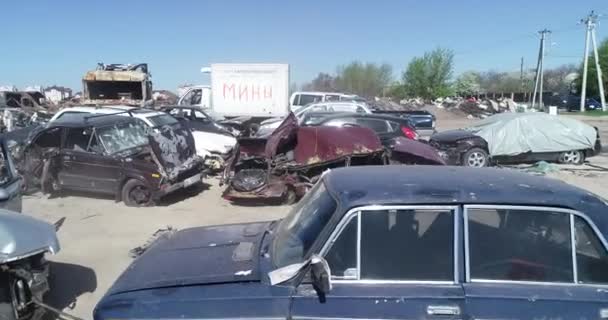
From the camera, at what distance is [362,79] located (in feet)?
232

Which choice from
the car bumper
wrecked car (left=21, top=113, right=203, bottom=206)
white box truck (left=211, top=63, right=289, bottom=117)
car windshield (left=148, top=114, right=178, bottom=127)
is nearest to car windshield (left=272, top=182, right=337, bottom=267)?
the car bumper

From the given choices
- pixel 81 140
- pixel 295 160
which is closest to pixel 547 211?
pixel 295 160

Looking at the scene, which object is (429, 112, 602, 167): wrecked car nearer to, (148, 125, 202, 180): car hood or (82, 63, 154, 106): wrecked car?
(148, 125, 202, 180): car hood

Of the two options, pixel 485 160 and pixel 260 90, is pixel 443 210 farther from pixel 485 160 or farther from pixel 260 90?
pixel 260 90

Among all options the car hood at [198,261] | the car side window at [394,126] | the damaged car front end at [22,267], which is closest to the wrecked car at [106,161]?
the car side window at [394,126]

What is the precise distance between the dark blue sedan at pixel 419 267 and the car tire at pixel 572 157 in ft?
41.6

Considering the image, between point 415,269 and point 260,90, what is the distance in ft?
55.3

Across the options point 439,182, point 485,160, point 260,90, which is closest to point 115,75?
point 260,90

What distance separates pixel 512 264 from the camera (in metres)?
2.78

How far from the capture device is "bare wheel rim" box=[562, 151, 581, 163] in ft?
46.6

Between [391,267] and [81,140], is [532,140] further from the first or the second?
[391,267]

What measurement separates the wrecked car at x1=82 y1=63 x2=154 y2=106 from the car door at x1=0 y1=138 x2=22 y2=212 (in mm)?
17003

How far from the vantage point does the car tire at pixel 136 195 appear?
9430mm

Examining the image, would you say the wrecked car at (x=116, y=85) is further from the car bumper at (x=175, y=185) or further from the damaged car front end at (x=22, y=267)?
the damaged car front end at (x=22, y=267)
